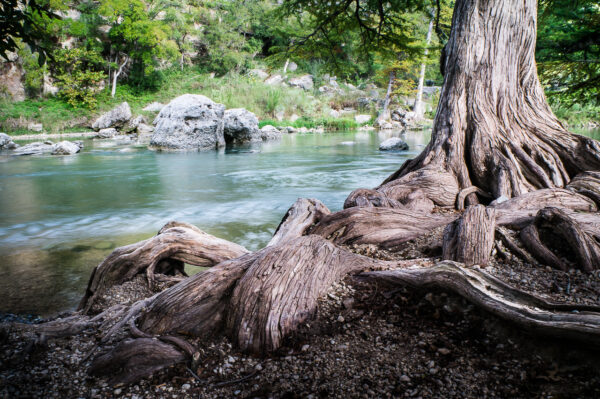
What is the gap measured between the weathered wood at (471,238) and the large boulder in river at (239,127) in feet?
60.6

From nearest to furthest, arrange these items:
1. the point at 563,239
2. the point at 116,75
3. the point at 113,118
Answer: the point at 563,239 → the point at 113,118 → the point at 116,75

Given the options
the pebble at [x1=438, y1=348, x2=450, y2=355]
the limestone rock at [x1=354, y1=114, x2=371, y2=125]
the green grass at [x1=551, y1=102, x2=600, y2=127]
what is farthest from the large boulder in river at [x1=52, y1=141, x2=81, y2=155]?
the green grass at [x1=551, y1=102, x2=600, y2=127]

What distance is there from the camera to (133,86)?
105ft

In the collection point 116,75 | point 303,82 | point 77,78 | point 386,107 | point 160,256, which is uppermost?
point 303,82

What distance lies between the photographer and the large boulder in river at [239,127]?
66.7 ft

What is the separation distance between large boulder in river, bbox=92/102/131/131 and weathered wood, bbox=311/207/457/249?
25533mm

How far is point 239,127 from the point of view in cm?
2039

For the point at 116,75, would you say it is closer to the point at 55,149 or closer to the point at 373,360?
the point at 55,149

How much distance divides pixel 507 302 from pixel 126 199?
8.52m

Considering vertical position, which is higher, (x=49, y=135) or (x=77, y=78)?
(x=77, y=78)

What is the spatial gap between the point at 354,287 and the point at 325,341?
1.70 feet

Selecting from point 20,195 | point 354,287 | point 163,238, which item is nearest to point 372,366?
point 354,287

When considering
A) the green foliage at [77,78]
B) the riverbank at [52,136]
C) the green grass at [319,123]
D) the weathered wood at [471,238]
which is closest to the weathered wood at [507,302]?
the weathered wood at [471,238]

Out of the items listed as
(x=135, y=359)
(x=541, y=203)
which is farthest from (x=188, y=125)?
(x=135, y=359)
